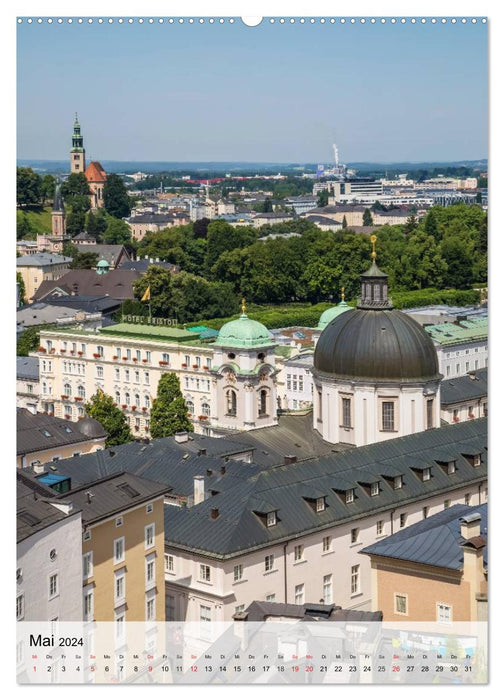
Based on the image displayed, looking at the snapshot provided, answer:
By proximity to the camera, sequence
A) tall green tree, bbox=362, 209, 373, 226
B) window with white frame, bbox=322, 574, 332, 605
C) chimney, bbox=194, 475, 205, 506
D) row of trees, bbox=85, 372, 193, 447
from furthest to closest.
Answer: tall green tree, bbox=362, 209, 373, 226, row of trees, bbox=85, 372, 193, 447, chimney, bbox=194, 475, 205, 506, window with white frame, bbox=322, 574, 332, 605

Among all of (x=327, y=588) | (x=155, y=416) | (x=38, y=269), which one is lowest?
(x=327, y=588)

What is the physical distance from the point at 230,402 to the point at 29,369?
1267cm

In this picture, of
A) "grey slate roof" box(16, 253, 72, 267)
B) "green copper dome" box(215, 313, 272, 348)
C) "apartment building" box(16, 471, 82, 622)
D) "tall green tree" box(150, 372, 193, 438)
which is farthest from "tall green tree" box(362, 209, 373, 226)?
"apartment building" box(16, 471, 82, 622)

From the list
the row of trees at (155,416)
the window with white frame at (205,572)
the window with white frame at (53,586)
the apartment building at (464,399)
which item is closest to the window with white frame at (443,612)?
the window with white frame at (53,586)

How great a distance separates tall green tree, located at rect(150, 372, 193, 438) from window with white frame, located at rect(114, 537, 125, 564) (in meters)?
20.8

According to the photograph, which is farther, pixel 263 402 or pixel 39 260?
pixel 39 260

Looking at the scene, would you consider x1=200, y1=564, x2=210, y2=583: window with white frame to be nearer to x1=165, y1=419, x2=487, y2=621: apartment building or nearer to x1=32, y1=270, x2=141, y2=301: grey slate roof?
x1=165, y1=419, x2=487, y2=621: apartment building

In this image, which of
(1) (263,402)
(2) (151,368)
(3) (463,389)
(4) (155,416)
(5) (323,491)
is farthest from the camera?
(2) (151,368)

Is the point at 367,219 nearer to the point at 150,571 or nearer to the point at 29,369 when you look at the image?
the point at 29,369

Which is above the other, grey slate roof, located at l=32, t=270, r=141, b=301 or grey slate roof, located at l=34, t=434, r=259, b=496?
grey slate roof, located at l=32, t=270, r=141, b=301

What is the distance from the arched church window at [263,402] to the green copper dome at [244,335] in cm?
149

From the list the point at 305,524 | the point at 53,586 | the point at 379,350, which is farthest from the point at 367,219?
the point at 53,586

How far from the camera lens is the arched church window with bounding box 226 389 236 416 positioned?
41406 mm

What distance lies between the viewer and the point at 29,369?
5184 centimetres
